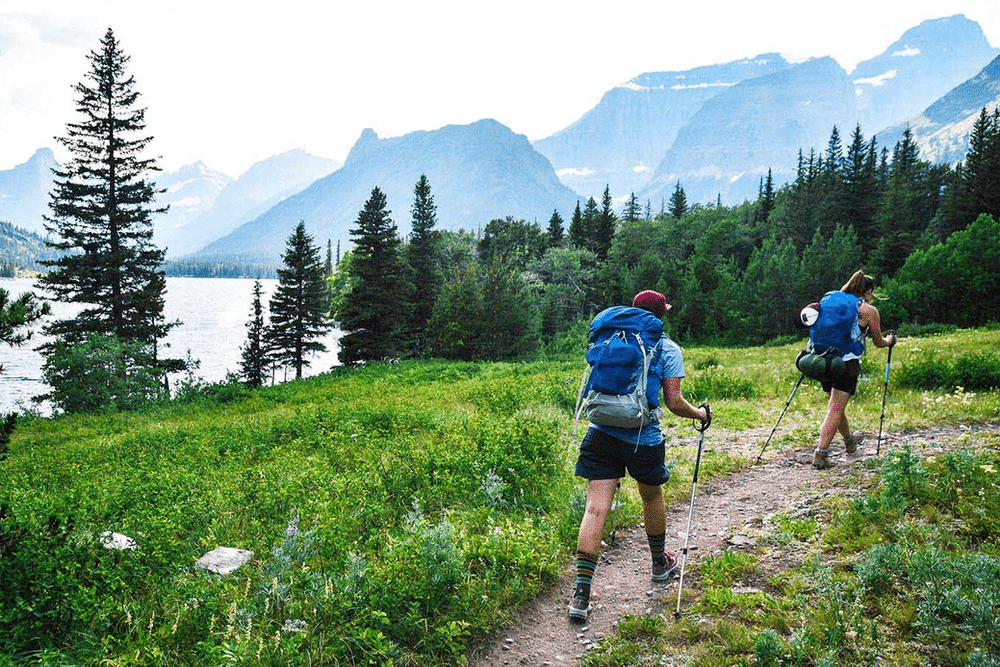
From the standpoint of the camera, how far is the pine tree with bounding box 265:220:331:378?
42.1m

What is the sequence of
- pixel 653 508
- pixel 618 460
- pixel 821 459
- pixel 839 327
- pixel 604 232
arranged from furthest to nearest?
pixel 604 232
pixel 821 459
pixel 839 327
pixel 653 508
pixel 618 460

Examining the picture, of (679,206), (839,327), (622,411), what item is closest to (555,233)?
(679,206)

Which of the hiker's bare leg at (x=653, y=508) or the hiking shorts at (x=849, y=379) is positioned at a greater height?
the hiking shorts at (x=849, y=379)

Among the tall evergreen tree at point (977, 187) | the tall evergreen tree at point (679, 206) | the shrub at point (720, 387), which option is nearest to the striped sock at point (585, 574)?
the shrub at point (720, 387)

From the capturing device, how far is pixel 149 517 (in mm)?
5727

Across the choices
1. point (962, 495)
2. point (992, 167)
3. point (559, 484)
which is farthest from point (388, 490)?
point (992, 167)

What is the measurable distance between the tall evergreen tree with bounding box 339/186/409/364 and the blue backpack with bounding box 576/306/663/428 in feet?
119

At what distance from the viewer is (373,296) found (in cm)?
4012

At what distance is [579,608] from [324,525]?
2.66 m

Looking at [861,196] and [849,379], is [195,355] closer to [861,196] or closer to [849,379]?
[849,379]

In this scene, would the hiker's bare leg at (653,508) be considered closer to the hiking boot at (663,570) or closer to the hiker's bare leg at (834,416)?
the hiking boot at (663,570)

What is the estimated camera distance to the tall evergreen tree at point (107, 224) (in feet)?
84.6

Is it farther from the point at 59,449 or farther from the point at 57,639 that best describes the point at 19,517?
the point at 59,449

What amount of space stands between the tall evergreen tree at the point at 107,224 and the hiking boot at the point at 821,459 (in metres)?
27.9
